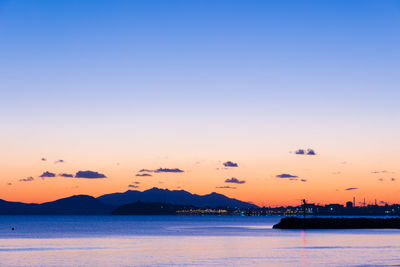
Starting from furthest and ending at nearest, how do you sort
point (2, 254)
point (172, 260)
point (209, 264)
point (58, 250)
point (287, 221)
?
1. point (287, 221)
2. point (58, 250)
3. point (2, 254)
4. point (172, 260)
5. point (209, 264)

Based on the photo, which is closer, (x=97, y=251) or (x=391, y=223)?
(x=97, y=251)

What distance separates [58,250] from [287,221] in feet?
305

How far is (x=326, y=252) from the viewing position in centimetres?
7419

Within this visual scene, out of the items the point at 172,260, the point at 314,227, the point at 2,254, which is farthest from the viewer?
the point at 314,227

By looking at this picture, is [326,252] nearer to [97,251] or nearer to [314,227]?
[97,251]

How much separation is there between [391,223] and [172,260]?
10656cm

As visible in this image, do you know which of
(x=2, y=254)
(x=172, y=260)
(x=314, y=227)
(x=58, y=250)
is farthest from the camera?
(x=314, y=227)

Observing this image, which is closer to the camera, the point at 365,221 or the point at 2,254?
the point at 2,254

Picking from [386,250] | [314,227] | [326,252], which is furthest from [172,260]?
[314,227]

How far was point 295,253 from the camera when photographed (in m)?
72.9

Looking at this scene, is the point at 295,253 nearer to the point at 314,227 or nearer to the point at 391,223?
the point at 314,227

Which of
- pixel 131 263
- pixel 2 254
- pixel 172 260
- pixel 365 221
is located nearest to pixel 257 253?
pixel 172 260

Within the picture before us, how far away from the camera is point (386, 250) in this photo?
75.2 metres

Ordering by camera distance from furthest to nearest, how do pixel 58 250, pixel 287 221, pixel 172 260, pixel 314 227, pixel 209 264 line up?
pixel 287 221, pixel 314 227, pixel 58 250, pixel 172 260, pixel 209 264
